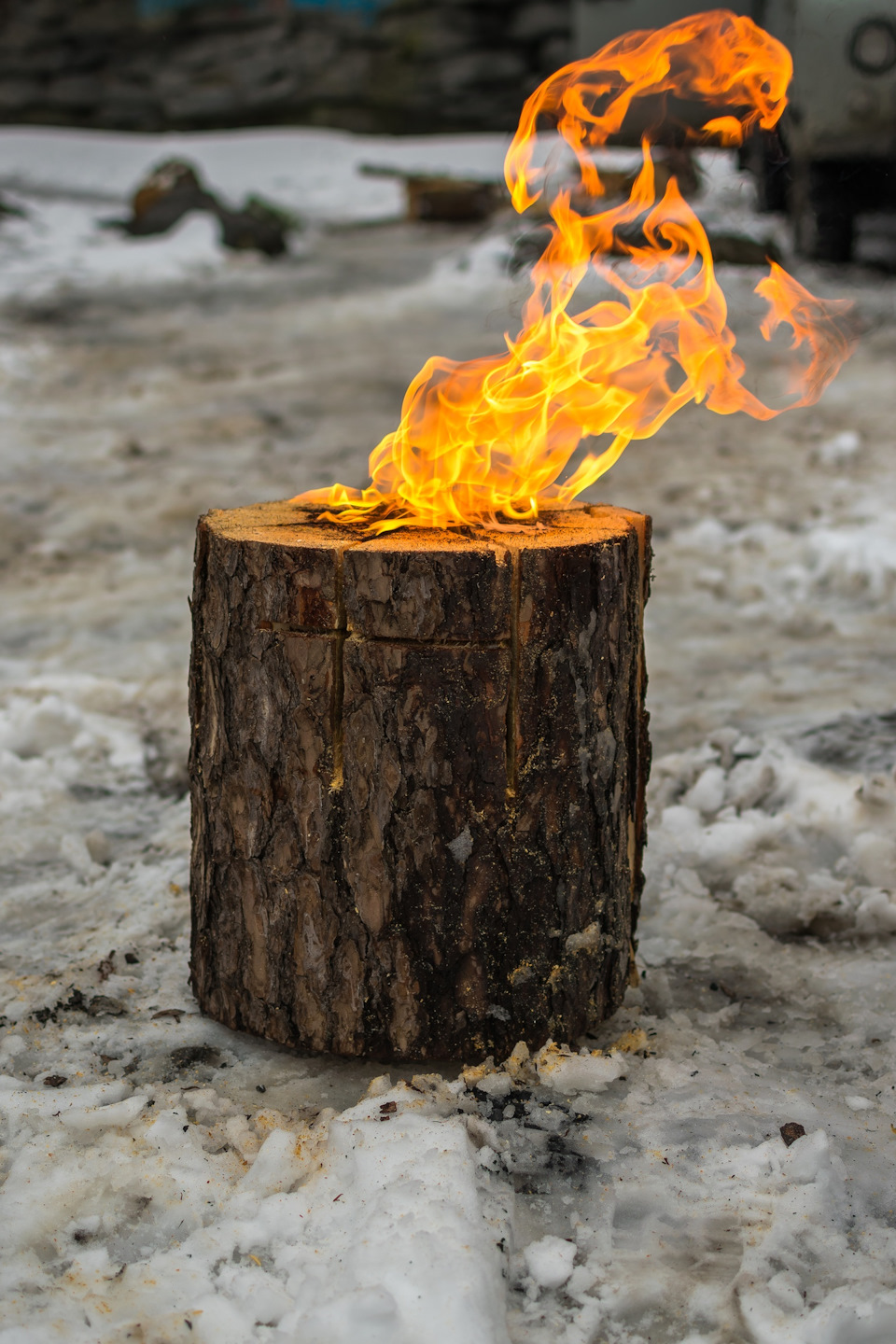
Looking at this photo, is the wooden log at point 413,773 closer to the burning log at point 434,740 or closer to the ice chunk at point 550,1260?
the burning log at point 434,740

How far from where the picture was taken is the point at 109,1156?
70.4 inches

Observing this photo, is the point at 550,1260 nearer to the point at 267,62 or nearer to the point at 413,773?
the point at 413,773

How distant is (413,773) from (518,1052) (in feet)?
1.83

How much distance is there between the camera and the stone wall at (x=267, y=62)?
19781 mm

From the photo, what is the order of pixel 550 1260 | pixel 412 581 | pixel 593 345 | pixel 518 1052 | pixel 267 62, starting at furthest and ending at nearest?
1. pixel 267 62
2. pixel 593 345
3. pixel 518 1052
4. pixel 412 581
5. pixel 550 1260

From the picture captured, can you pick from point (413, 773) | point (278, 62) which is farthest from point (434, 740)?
point (278, 62)

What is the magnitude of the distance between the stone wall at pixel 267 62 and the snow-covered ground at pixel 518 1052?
16583mm

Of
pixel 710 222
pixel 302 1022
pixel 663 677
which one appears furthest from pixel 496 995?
pixel 710 222

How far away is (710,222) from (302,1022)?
953 centimetres

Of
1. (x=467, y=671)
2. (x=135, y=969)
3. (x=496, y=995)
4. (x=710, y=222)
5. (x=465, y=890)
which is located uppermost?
(x=710, y=222)

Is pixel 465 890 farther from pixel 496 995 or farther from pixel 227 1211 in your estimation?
pixel 227 1211

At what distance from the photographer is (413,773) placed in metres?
1.93

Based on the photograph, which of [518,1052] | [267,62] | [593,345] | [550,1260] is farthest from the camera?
[267,62]

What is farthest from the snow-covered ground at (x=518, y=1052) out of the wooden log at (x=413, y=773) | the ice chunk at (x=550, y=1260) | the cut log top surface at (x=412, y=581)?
the cut log top surface at (x=412, y=581)
